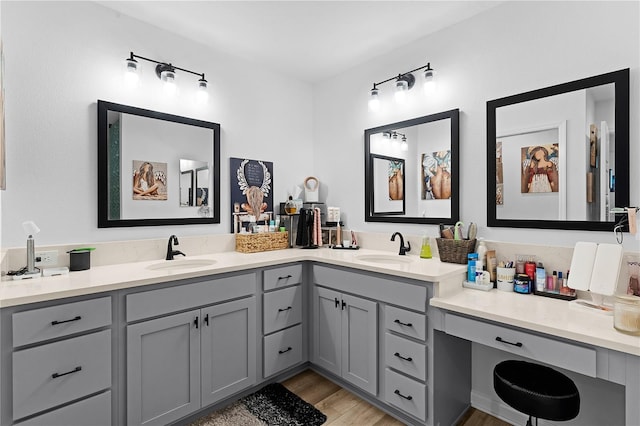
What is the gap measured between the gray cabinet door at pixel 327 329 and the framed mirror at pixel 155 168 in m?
1.09

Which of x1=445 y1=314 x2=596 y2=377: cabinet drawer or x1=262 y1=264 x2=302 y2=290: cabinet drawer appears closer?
x1=445 y1=314 x2=596 y2=377: cabinet drawer

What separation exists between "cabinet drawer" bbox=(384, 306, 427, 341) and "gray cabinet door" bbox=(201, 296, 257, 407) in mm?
887

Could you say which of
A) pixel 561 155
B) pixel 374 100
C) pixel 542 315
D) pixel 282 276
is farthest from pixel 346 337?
pixel 374 100

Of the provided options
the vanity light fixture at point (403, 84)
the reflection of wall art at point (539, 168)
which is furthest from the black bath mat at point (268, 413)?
the vanity light fixture at point (403, 84)

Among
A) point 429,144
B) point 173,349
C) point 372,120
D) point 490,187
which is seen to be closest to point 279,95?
point 372,120

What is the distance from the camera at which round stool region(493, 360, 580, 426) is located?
1.34 metres

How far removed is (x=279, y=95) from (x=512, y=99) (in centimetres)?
198

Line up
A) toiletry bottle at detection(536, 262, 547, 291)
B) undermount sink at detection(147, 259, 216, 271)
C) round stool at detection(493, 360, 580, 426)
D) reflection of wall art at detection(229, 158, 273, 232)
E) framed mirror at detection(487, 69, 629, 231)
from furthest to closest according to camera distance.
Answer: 1. reflection of wall art at detection(229, 158, 273, 232)
2. undermount sink at detection(147, 259, 216, 271)
3. toiletry bottle at detection(536, 262, 547, 291)
4. framed mirror at detection(487, 69, 629, 231)
5. round stool at detection(493, 360, 580, 426)

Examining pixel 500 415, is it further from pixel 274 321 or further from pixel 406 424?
pixel 274 321

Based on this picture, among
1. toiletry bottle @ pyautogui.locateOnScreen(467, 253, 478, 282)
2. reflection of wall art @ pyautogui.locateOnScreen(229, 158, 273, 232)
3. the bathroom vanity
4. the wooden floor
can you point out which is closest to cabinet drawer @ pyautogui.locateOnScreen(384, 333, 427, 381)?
the bathroom vanity

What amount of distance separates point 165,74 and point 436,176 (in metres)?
2.09

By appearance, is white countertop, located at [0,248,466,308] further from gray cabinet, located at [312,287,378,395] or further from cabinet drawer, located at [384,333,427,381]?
cabinet drawer, located at [384,333,427,381]

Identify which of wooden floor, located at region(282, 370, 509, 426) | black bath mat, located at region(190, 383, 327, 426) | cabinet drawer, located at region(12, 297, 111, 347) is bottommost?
wooden floor, located at region(282, 370, 509, 426)

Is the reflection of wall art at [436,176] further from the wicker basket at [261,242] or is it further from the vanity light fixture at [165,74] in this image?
the vanity light fixture at [165,74]
